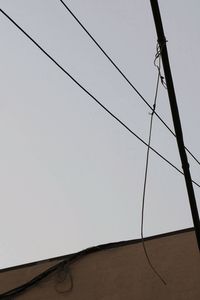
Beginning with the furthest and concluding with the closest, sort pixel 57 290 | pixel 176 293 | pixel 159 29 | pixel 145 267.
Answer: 1. pixel 57 290
2. pixel 145 267
3. pixel 176 293
4. pixel 159 29

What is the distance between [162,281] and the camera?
247 inches

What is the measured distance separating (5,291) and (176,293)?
2.72 metres

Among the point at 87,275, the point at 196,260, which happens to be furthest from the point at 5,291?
the point at 196,260

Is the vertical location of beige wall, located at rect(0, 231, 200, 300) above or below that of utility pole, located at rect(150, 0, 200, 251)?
below

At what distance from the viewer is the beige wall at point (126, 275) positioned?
6.20 metres

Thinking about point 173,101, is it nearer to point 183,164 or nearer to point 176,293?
point 183,164

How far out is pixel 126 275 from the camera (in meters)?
6.59

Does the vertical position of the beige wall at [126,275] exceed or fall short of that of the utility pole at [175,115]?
it falls short

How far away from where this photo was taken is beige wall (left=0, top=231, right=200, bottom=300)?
6199 mm

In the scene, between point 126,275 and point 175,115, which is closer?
point 175,115

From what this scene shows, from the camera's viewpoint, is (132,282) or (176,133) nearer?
(176,133)

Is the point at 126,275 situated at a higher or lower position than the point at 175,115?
lower

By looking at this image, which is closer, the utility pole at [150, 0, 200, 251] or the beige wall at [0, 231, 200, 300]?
the utility pole at [150, 0, 200, 251]

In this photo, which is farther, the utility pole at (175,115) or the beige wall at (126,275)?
the beige wall at (126,275)
